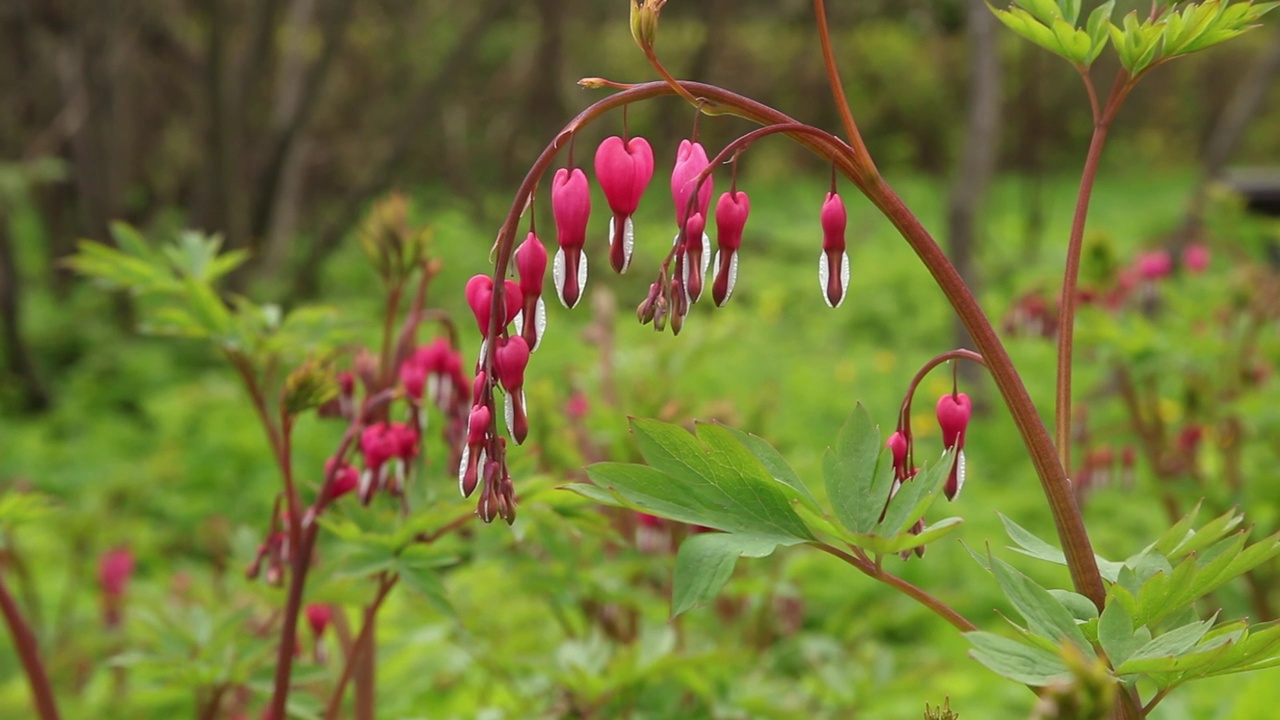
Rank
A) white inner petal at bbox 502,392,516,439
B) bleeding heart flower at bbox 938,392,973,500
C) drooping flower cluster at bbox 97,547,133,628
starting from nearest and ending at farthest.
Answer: white inner petal at bbox 502,392,516,439, bleeding heart flower at bbox 938,392,973,500, drooping flower cluster at bbox 97,547,133,628

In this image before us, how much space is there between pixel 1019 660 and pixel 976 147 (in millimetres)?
5591

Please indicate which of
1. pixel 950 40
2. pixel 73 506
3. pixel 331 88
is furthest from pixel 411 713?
pixel 950 40

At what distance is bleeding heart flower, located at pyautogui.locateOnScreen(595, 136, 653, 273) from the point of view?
3.06 feet

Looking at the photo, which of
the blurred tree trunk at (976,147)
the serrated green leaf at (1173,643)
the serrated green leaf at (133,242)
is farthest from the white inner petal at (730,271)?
the blurred tree trunk at (976,147)

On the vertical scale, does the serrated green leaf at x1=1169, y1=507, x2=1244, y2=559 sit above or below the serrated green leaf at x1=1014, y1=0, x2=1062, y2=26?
below

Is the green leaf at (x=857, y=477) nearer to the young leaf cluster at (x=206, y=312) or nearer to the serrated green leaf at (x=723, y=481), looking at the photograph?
the serrated green leaf at (x=723, y=481)

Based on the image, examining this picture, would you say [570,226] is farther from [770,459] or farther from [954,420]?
[954,420]

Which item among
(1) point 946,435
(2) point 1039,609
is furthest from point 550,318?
(2) point 1039,609

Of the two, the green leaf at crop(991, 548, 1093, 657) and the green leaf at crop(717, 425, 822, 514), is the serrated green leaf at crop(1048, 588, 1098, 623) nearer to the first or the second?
the green leaf at crop(991, 548, 1093, 657)

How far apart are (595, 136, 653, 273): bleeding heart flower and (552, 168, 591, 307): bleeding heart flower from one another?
2 centimetres

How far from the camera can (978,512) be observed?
4.54m

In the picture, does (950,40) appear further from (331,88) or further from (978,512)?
(978,512)

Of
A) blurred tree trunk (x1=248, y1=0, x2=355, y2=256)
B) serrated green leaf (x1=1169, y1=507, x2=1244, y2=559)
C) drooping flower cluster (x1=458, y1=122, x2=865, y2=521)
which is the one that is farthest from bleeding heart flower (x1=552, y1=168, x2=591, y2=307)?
blurred tree trunk (x1=248, y1=0, x2=355, y2=256)

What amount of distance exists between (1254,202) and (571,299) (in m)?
8.05
